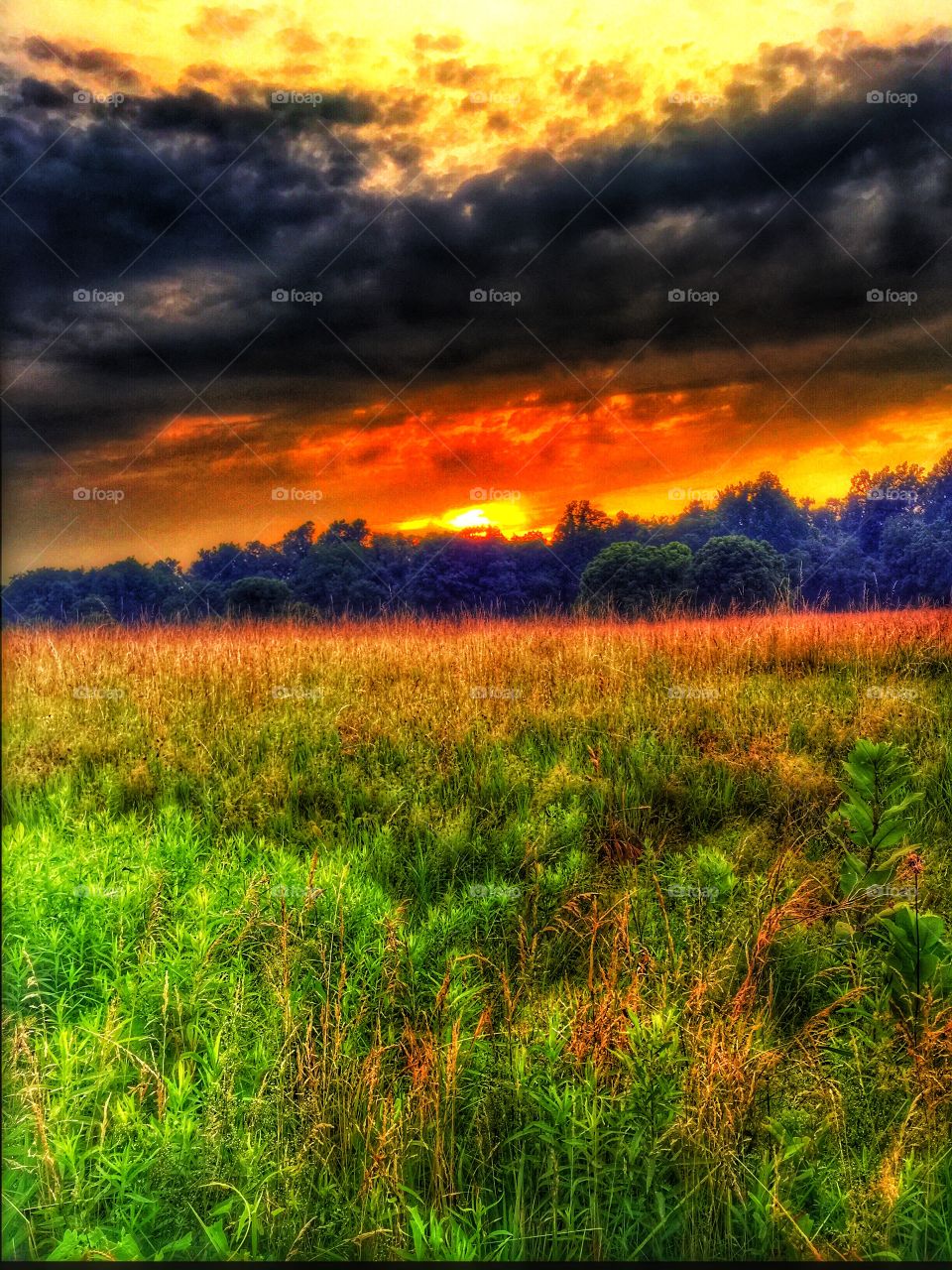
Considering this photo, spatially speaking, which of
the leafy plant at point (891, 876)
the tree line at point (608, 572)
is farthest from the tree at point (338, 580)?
the leafy plant at point (891, 876)

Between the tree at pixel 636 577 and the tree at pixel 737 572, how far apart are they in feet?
0.81

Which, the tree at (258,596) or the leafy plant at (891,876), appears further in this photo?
the tree at (258,596)

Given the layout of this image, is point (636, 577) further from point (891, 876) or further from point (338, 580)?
point (891, 876)

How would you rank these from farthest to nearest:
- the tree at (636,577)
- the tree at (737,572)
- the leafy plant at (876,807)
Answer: the tree at (636,577), the tree at (737,572), the leafy plant at (876,807)

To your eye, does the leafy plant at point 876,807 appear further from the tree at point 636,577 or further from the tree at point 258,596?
the tree at point 258,596

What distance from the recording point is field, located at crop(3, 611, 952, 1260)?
2.71m

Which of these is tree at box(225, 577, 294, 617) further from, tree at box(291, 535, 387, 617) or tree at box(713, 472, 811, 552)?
tree at box(713, 472, 811, 552)

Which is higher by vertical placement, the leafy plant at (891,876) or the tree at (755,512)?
the tree at (755,512)

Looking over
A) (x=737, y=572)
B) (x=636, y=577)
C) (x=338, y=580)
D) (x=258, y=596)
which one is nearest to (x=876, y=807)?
(x=737, y=572)

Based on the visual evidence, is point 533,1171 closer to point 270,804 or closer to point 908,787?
point 270,804

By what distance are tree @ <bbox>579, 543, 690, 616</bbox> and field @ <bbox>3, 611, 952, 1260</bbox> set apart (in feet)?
7.26

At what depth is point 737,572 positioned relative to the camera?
32.8ft

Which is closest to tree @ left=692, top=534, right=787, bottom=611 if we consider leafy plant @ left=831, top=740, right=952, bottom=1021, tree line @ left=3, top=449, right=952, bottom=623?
tree line @ left=3, top=449, right=952, bottom=623

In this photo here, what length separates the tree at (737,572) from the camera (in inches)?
368
